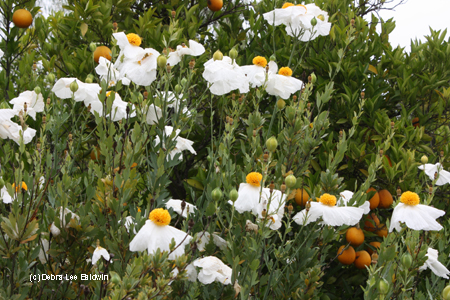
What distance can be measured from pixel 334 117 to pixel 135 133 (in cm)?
158

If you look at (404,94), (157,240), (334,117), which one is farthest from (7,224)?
(404,94)

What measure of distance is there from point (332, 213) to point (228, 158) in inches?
18.7

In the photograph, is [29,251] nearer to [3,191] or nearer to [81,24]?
[3,191]

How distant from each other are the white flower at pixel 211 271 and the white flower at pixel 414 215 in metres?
0.68

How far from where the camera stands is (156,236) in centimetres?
110

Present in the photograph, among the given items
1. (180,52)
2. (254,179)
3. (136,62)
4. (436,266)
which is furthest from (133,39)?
(436,266)

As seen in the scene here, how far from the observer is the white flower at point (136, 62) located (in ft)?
4.71

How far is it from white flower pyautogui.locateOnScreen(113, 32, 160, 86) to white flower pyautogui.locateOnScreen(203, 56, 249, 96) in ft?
0.68

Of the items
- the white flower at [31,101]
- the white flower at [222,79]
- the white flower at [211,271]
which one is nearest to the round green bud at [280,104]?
the white flower at [222,79]

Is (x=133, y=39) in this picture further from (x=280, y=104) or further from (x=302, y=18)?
(x=302, y=18)

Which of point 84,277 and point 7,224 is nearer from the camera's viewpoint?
point 7,224

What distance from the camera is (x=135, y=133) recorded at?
1357mm

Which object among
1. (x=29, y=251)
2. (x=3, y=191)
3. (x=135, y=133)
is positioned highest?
(x=135, y=133)

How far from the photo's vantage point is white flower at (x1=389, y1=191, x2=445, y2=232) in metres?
1.39
